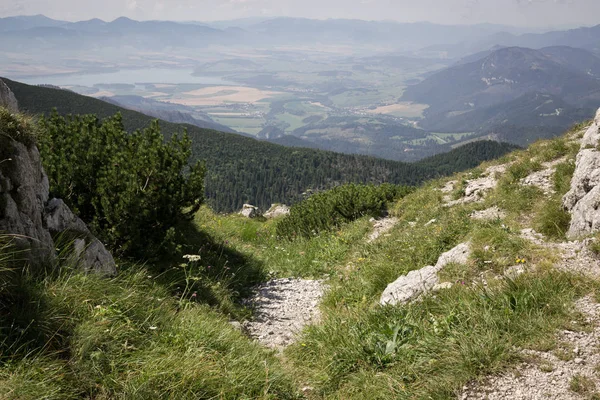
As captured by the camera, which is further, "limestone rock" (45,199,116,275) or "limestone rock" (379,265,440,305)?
"limestone rock" (379,265,440,305)

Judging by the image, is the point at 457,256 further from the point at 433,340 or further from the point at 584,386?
the point at 584,386

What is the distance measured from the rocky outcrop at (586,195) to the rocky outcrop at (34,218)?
7725mm

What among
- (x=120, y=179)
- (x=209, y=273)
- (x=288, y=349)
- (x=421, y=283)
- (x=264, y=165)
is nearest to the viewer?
(x=288, y=349)

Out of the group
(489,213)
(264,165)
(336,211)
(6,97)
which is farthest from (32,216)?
(264,165)

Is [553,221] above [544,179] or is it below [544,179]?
below

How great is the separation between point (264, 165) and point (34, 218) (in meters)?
149

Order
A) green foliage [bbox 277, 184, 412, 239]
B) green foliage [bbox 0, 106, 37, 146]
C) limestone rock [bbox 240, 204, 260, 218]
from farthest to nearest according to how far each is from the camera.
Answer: limestone rock [bbox 240, 204, 260, 218] < green foliage [bbox 277, 184, 412, 239] < green foliage [bbox 0, 106, 37, 146]

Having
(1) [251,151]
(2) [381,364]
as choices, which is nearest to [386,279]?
(2) [381,364]

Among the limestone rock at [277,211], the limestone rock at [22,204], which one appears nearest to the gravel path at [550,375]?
the limestone rock at [22,204]

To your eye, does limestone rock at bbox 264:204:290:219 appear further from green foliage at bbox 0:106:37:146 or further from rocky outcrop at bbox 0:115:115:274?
green foliage at bbox 0:106:37:146

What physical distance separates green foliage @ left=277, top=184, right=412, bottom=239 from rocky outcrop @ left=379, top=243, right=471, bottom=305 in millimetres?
6874

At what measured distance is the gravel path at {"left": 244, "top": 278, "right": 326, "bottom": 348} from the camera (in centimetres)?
622

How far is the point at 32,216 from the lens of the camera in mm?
4949

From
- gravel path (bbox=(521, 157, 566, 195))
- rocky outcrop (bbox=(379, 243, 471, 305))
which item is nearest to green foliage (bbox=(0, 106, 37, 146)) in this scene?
rocky outcrop (bbox=(379, 243, 471, 305))
